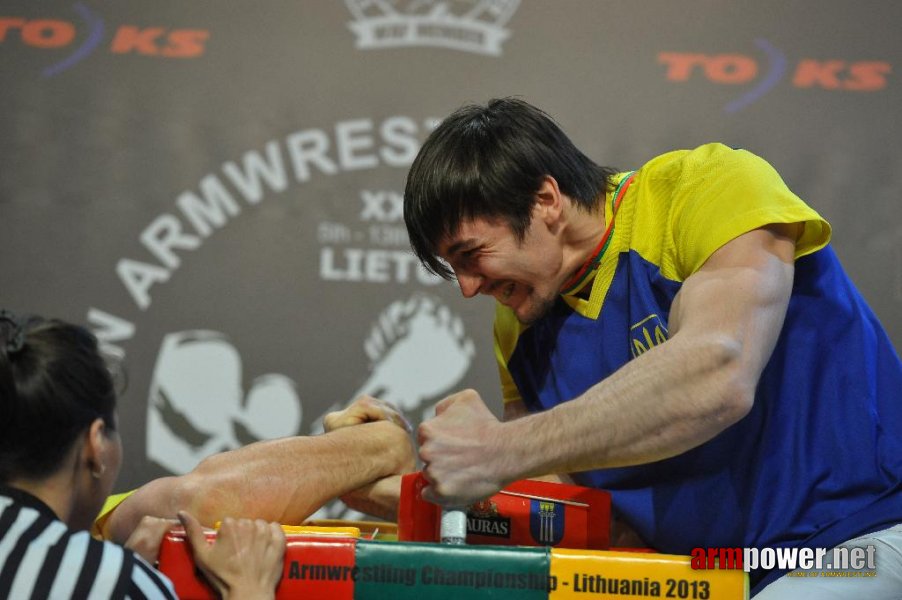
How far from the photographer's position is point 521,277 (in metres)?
1.33

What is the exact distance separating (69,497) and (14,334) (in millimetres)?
184

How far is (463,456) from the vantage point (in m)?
1.07

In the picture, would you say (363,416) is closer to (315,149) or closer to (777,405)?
(777,405)

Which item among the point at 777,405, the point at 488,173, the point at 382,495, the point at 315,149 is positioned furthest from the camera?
the point at 315,149

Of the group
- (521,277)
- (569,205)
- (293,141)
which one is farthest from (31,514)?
(293,141)

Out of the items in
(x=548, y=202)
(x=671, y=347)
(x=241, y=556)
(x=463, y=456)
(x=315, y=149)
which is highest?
(x=315, y=149)

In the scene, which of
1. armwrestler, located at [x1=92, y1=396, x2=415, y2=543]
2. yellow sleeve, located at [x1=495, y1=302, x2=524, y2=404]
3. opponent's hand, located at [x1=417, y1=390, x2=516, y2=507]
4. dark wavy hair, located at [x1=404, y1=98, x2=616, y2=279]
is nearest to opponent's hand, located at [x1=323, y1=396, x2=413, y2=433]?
armwrestler, located at [x1=92, y1=396, x2=415, y2=543]

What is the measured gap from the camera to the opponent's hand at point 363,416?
4.95 ft

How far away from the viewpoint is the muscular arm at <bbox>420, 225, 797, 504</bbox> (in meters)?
1.01

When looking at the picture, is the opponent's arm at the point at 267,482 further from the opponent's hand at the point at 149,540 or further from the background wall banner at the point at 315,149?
the background wall banner at the point at 315,149

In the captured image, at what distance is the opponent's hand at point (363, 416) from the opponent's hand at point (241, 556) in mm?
419

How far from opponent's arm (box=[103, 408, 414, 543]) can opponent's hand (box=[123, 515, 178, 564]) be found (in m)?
0.18

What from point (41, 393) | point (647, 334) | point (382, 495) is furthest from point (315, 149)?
point (41, 393)

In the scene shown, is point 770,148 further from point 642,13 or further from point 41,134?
point 41,134
